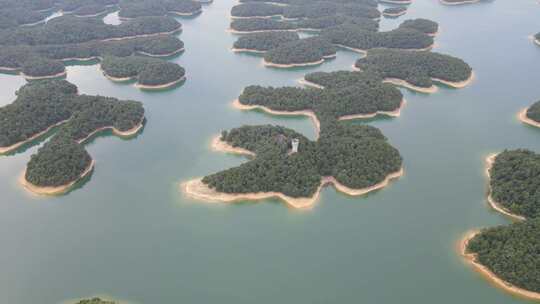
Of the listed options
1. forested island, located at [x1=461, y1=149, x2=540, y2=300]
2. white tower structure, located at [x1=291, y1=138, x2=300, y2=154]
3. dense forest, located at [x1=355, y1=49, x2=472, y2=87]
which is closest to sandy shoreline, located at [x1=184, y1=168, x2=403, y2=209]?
white tower structure, located at [x1=291, y1=138, x2=300, y2=154]

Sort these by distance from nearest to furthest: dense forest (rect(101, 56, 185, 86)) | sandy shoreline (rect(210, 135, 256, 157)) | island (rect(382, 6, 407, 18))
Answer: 1. sandy shoreline (rect(210, 135, 256, 157))
2. dense forest (rect(101, 56, 185, 86))
3. island (rect(382, 6, 407, 18))

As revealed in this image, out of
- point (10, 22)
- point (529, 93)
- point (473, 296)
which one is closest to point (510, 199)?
point (473, 296)

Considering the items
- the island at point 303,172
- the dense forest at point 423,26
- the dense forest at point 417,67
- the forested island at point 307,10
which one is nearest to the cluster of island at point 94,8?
the forested island at point 307,10

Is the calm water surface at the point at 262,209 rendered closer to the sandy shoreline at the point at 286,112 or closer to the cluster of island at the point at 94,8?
the sandy shoreline at the point at 286,112

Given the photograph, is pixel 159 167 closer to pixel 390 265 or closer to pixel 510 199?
pixel 390 265

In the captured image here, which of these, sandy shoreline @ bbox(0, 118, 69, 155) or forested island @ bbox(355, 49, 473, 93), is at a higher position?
forested island @ bbox(355, 49, 473, 93)

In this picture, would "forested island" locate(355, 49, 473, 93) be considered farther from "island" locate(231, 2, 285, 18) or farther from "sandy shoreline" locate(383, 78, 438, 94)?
"island" locate(231, 2, 285, 18)
